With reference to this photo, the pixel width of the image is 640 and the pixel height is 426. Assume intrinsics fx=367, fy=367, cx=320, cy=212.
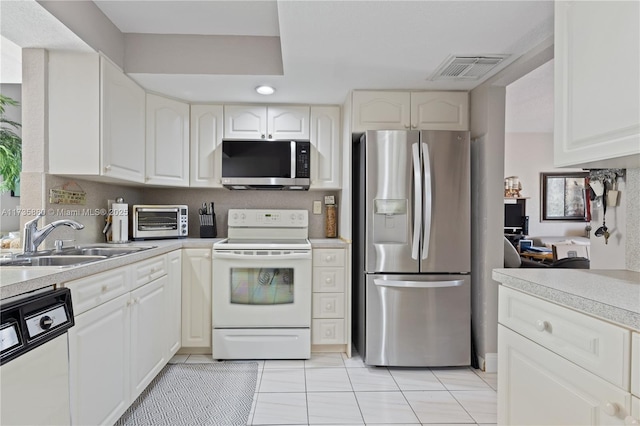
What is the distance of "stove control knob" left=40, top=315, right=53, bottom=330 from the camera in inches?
48.3

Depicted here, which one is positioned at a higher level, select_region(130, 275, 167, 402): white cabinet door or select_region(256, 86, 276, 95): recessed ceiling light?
select_region(256, 86, 276, 95): recessed ceiling light

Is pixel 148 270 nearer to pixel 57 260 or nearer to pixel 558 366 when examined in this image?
pixel 57 260

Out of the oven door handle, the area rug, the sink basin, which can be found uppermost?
the sink basin

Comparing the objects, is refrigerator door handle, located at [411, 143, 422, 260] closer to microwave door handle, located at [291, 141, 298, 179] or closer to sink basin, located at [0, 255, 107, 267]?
microwave door handle, located at [291, 141, 298, 179]

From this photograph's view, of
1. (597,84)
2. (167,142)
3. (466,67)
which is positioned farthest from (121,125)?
(597,84)

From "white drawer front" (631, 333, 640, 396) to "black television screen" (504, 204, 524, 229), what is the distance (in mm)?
5143

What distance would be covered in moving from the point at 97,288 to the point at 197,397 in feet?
3.45

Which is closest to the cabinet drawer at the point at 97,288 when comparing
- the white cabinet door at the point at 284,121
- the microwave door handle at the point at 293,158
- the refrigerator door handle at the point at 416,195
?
the microwave door handle at the point at 293,158

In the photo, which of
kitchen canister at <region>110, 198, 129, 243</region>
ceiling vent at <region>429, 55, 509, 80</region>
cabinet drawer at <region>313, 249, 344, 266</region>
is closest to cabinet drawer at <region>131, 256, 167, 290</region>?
kitchen canister at <region>110, 198, 129, 243</region>

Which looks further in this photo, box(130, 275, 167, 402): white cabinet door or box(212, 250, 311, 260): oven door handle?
box(212, 250, 311, 260): oven door handle

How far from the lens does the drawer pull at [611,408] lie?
90 centimetres

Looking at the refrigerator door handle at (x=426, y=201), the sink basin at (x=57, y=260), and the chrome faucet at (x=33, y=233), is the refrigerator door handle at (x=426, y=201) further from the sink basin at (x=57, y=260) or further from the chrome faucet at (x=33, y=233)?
the chrome faucet at (x=33, y=233)

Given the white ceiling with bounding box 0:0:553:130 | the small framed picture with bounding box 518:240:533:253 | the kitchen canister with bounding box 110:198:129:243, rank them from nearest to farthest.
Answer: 1. the white ceiling with bounding box 0:0:553:130
2. the kitchen canister with bounding box 110:198:129:243
3. the small framed picture with bounding box 518:240:533:253

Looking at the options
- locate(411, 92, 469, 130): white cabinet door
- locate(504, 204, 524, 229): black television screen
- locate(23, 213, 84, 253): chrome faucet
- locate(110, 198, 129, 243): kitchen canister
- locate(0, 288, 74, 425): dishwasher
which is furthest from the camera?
locate(504, 204, 524, 229): black television screen
